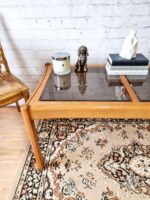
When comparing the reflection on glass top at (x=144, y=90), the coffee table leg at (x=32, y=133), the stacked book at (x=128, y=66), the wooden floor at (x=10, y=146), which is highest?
the stacked book at (x=128, y=66)

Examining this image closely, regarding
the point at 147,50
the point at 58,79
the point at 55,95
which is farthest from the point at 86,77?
the point at 147,50

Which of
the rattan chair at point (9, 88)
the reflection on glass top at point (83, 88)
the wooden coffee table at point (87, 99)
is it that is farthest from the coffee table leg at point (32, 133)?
the rattan chair at point (9, 88)

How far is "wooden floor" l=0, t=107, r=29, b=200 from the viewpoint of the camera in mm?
1157

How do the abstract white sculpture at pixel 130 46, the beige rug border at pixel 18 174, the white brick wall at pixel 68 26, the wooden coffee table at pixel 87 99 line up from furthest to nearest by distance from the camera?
the white brick wall at pixel 68 26, the abstract white sculpture at pixel 130 46, the beige rug border at pixel 18 174, the wooden coffee table at pixel 87 99

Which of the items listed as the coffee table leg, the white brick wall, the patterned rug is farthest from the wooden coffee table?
the white brick wall

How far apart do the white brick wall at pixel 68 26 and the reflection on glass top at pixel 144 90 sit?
43 centimetres

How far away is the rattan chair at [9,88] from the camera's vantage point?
1290 millimetres

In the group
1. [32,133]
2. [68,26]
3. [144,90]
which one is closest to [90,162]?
[32,133]

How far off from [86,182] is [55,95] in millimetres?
519

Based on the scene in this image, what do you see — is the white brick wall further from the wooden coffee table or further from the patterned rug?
the patterned rug

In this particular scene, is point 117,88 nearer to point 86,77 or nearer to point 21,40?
point 86,77

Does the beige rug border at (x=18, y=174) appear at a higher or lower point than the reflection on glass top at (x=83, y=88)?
lower

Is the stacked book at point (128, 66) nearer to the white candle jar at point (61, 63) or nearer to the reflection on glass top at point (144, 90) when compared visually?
the reflection on glass top at point (144, 90)

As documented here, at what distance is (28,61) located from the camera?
5.31 feet
